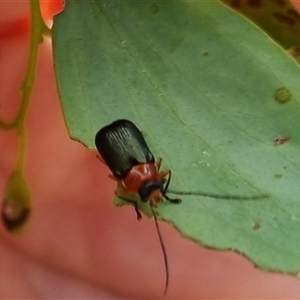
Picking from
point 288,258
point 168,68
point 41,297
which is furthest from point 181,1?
point 41,297

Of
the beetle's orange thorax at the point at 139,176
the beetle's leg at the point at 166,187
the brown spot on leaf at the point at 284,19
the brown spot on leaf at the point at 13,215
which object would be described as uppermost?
the brown spot on leaf at the point at 284,19

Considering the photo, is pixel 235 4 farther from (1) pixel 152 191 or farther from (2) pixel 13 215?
(2) pixel 13 215

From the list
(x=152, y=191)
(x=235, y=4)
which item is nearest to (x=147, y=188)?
(x=152, y=191)

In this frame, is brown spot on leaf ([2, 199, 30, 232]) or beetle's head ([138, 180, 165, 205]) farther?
brown spot on leaf ([2, 199, 30, 232])

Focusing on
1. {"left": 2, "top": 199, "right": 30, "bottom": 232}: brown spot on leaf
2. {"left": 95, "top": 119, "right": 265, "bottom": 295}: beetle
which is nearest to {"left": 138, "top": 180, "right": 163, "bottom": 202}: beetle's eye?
{"left": 95, "top": 119, "right": 265, "bottom": 295}: beetle

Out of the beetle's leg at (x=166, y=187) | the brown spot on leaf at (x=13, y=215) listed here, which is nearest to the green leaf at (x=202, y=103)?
the beetle's leg at (x=166, y=187)

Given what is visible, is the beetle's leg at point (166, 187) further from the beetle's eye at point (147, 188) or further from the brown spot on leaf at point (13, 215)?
the brown spot on leaf at point (13, 215)

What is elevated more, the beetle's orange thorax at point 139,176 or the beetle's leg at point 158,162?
the beetle's leg at point 158,162

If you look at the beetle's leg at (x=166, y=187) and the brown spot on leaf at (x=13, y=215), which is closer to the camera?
the beetle's leg at (x=166, y=187)

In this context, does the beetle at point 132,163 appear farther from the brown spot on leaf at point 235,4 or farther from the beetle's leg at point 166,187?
the brown spot on leaf at point 235,4

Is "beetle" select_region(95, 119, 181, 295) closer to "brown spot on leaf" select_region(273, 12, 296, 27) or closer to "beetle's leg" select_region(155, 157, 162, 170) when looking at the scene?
"beetle's leg" select_region(155, 157, 162, 170)
